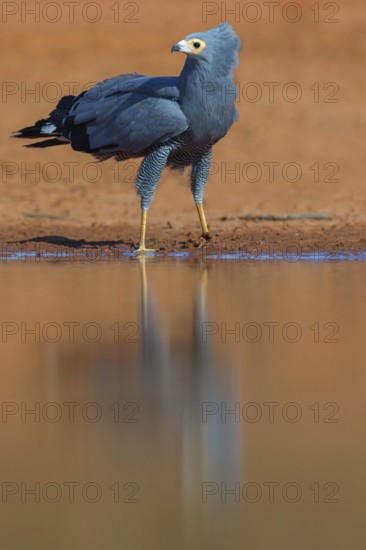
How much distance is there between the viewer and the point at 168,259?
11297 mm

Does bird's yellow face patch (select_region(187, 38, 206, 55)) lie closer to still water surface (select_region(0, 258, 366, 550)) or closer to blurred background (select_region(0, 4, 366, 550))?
blurred background (select_region(0, 4, 366, 550))

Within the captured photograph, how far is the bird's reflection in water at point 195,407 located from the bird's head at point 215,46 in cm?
368

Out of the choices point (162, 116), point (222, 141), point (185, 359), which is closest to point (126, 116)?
point (162, 116)

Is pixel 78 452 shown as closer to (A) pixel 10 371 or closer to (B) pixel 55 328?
(A) pixel 10 371

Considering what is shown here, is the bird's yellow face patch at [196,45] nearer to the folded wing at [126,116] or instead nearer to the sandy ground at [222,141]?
the folded wing at [126,116]

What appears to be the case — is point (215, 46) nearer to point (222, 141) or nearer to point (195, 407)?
point (195, 407)

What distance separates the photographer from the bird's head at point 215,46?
11.0 m

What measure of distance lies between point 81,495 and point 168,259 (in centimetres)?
694

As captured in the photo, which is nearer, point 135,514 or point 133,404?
point 135,514

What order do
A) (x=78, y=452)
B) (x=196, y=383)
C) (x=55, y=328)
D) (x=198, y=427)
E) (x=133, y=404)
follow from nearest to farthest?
(x=78, y=452) < (x=198, y=427) < (x=133, y=404) < (x=196, y=383) < (x=55, y=328)

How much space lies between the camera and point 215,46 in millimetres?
11102

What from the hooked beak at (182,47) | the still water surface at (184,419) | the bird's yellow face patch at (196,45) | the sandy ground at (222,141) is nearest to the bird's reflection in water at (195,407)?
the still water surface at (184,419)

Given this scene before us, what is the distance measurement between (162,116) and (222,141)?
703cm

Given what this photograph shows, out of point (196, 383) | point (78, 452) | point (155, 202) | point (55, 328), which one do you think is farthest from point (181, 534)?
point (155, 202)
